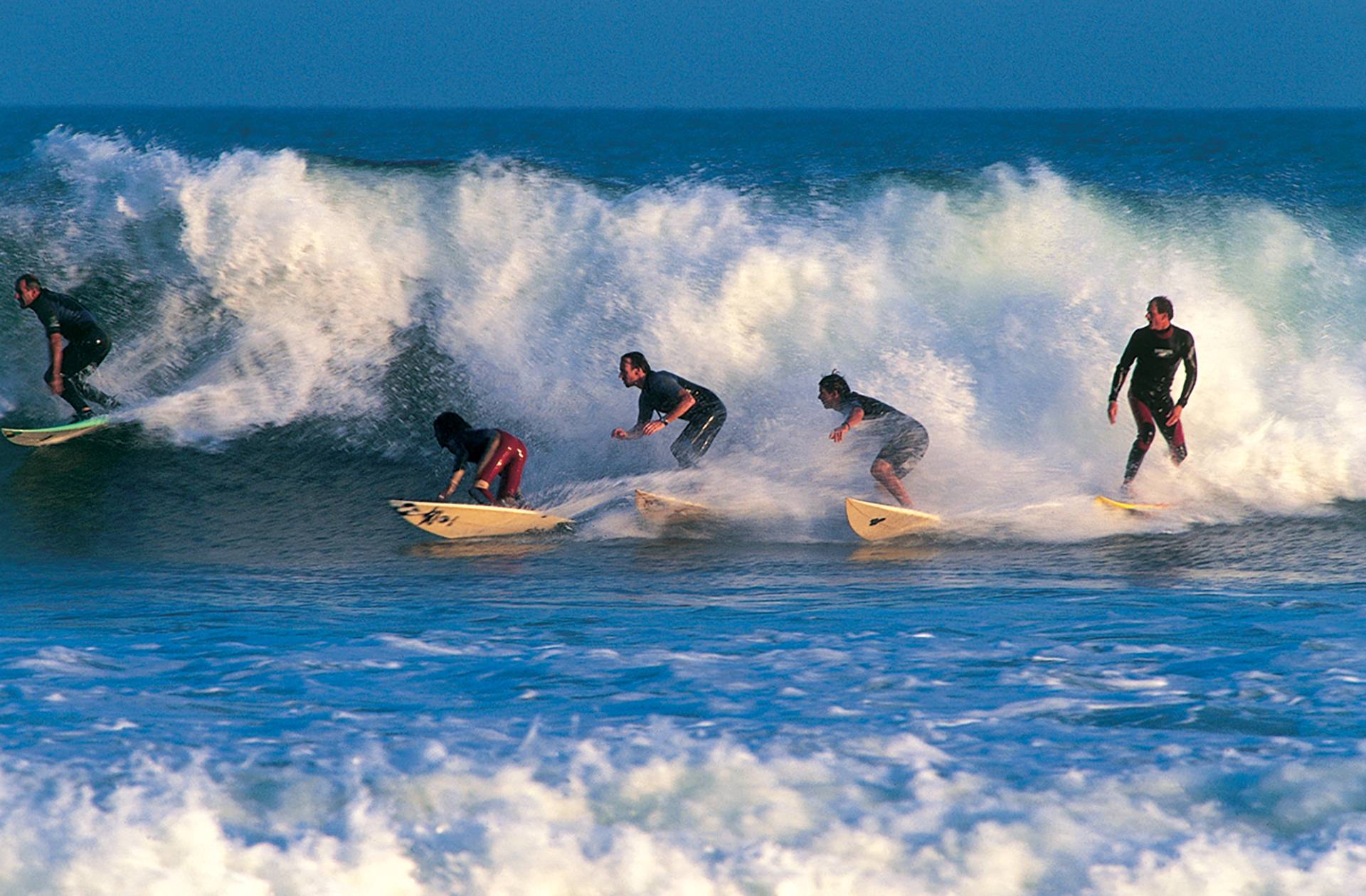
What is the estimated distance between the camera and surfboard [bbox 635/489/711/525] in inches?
379

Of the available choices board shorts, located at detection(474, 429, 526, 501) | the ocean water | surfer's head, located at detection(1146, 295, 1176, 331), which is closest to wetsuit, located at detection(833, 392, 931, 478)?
the ocean water

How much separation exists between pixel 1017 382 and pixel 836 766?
24.7 ft

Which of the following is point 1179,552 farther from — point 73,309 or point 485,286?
point 73,309

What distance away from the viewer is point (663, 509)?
380 inches

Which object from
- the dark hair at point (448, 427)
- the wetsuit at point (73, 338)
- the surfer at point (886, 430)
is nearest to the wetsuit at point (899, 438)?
the surfer at point (886, 430)

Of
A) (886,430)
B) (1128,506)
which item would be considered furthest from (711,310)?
(1128,506)

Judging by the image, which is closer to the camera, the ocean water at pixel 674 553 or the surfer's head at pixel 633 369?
the ocean water at pixel 674 553

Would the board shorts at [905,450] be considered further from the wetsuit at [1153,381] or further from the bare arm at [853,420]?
the wetsuit at [1153,381]

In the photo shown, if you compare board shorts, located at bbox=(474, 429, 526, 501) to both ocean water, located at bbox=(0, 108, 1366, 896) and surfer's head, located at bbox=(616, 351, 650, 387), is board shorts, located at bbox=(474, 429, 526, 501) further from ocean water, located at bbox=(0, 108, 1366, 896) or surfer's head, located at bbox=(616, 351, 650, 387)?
surfer's head, located at bbox=(616, 351, 650, 387)

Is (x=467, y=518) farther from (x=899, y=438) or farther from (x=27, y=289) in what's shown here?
(x=27, y=289)

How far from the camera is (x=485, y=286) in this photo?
530 inches

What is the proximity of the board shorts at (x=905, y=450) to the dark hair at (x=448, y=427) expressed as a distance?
9.80ft

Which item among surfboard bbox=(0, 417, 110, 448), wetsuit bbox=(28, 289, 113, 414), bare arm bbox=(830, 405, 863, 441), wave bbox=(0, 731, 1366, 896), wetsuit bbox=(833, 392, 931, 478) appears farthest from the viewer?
surfboard bbox=(0, 417, 110, 448)

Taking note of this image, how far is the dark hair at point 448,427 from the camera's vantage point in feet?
30.8
